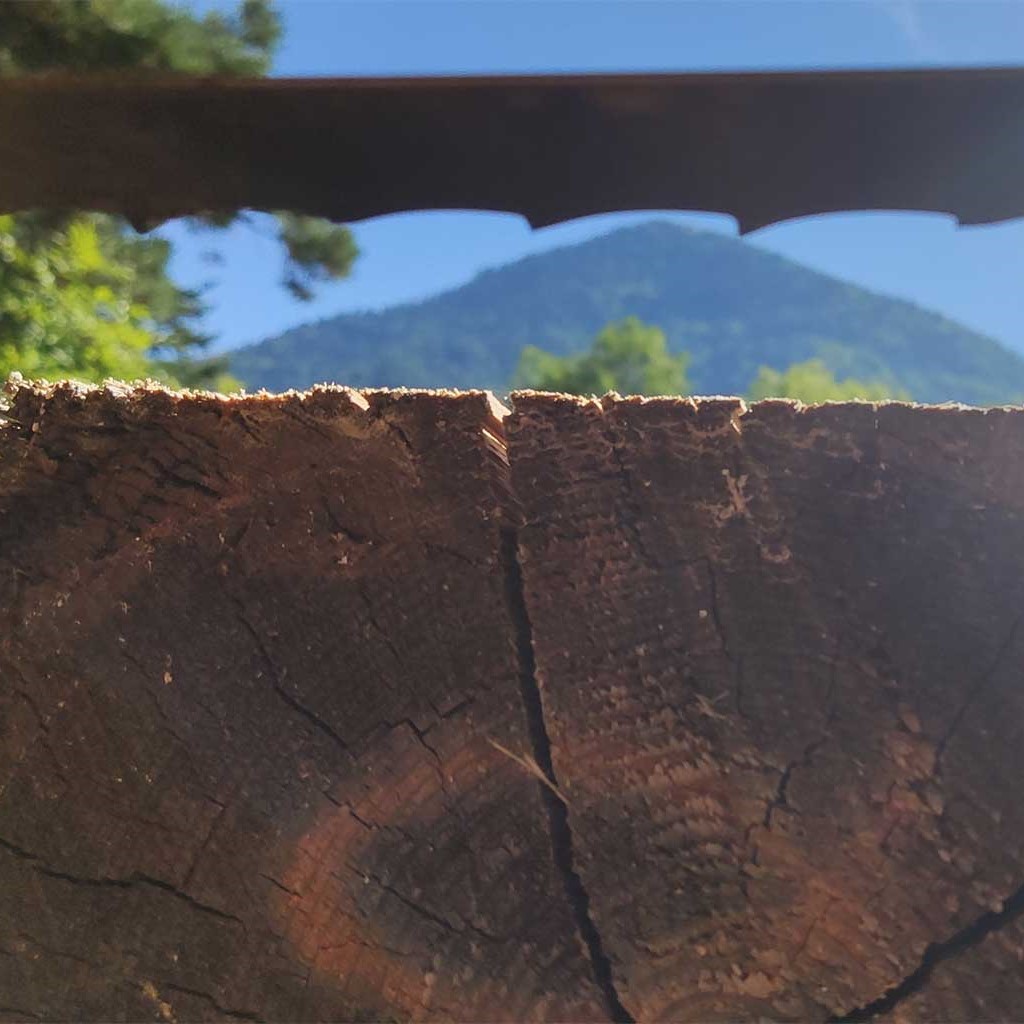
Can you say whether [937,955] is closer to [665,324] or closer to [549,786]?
[549,786]

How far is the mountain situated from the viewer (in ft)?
373

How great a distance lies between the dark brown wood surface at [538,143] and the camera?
1.01 meters

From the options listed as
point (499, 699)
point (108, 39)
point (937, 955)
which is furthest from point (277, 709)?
point (108, 39)

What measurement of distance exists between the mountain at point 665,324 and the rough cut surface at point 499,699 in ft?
333

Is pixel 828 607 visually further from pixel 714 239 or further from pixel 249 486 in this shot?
pixel 714 239

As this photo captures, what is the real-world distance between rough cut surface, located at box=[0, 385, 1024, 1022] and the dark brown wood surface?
409mm

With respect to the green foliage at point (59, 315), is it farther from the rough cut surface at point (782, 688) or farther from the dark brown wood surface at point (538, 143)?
the rough cut surface at point (782, 688)

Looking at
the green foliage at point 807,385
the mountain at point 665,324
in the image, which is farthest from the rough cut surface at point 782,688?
the mountain at point 665,324

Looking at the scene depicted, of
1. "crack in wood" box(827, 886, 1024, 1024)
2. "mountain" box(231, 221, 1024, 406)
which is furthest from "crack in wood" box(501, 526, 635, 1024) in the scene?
"mountain" box(231, 221, 1024, 406)

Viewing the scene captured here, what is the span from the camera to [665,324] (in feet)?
437

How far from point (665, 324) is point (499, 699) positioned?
137 metres

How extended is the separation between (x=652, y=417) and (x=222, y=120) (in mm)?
716

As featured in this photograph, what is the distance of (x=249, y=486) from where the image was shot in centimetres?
89

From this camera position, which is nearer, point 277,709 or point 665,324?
point 277,709
